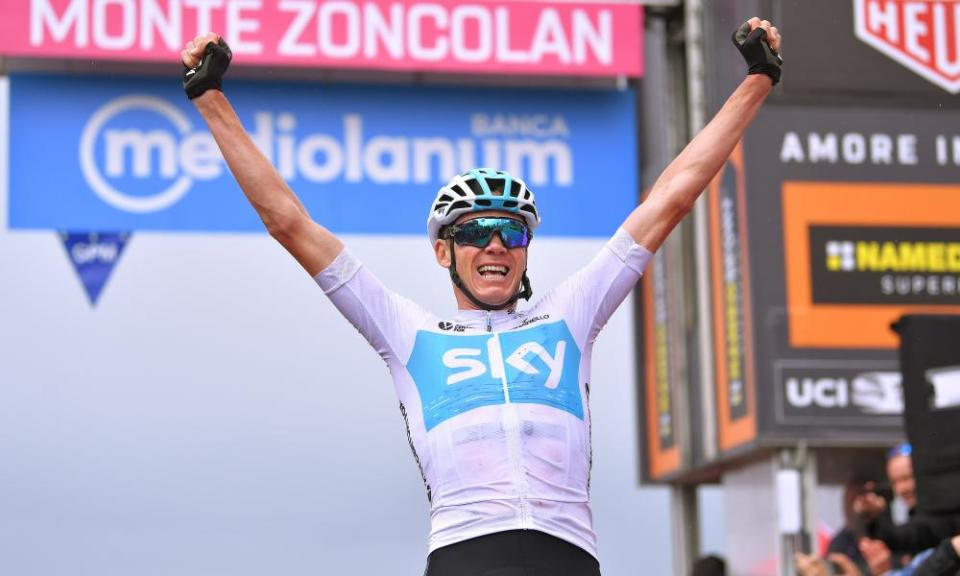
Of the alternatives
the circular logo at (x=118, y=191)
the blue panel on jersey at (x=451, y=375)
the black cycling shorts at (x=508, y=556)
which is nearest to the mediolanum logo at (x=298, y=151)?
the circular logo at (x=118, y=191)

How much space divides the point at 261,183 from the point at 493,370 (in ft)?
2.78

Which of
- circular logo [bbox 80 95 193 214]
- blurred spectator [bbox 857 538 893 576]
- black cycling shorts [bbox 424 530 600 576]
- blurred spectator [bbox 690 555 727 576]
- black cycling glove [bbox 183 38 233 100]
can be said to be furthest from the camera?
circular logo [bbox 80 95 193 214]

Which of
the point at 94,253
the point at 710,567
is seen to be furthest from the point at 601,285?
the point at 94,253

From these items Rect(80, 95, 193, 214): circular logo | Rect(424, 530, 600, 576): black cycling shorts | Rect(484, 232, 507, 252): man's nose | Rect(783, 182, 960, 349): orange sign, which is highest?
Rect(80, 95, 193, 214): circular logo

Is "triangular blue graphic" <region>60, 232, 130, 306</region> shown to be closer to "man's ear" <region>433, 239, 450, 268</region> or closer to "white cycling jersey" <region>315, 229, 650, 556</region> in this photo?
"man's ear" <region>433, 239, 450, 268</region>

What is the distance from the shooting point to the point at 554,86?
596 inches

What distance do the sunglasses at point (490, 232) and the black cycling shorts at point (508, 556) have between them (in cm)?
92

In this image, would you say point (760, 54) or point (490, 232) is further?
point (760, 54)

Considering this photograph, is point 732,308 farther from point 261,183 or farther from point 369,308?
point 261,183

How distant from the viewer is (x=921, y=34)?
1427cm

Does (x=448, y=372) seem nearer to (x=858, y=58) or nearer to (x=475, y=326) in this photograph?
(x=475, y=326)

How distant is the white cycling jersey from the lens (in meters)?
4.54

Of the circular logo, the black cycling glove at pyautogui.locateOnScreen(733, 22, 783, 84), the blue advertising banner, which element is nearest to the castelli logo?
the blue advertising banner

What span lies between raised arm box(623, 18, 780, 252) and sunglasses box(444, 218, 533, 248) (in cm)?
32
